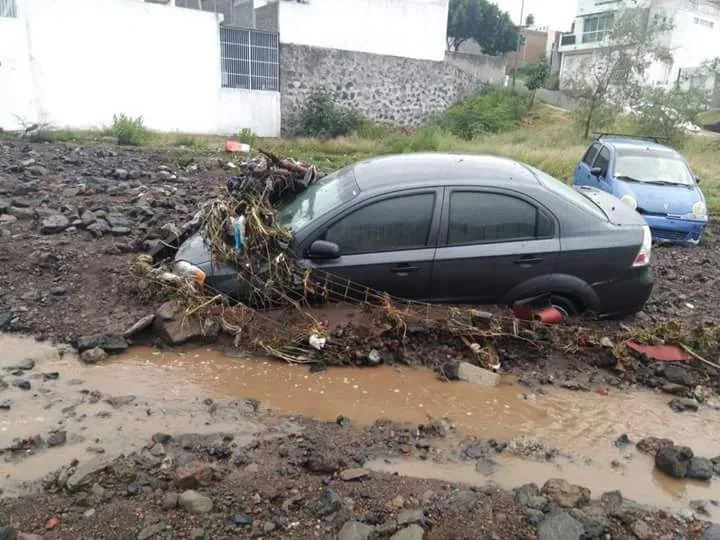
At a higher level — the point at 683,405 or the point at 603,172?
the point at 603,172

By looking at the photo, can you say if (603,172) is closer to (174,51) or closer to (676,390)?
(676,390)

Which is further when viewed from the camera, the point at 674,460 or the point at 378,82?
the point at 378,82

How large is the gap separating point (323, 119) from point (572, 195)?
1931cm

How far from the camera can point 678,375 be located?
5.11 meters

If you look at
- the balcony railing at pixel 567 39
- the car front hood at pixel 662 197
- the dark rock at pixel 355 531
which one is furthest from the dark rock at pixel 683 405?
the balcony railing at pixel 567 39

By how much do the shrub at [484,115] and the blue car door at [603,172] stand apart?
15.2 m

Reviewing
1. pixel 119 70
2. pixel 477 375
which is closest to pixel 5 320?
pixel 477 375

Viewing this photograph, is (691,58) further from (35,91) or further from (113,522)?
(113,522)

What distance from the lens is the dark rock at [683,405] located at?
15.7 feet

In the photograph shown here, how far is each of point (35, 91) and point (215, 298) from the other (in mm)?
16869

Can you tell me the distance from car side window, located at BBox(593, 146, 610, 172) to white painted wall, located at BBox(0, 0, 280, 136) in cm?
1541

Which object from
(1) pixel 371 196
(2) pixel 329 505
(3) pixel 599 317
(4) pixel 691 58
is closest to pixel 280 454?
(2) pixel 329 505

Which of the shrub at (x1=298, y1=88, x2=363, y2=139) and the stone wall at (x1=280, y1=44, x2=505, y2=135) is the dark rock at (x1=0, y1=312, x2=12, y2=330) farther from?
the stone wall at (x1=280, y1=44, x2=505, y2=135)

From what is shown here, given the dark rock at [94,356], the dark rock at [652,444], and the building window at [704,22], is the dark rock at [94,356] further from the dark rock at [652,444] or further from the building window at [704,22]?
the building window at [704,22]
